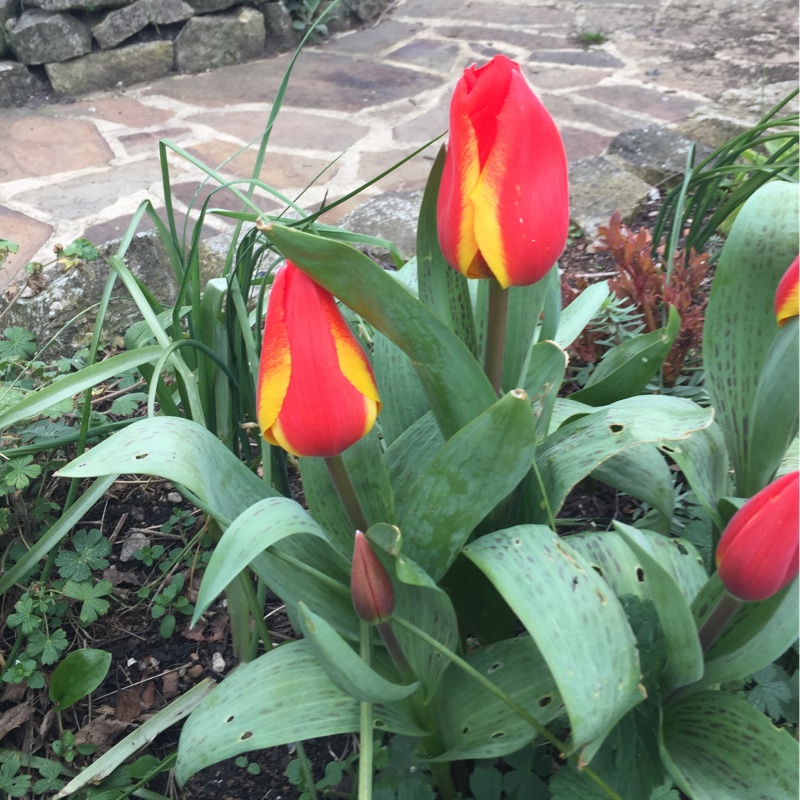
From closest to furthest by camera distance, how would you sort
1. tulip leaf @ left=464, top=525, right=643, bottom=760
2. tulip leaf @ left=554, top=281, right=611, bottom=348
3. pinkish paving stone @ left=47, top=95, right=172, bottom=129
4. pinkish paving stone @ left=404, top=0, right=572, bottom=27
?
tulip leaf @ left=464, top=525, right=643, bottom=760 < tulip leaf @ left=554, top=281, right=611, bottom=348 < pinkish paving stone @ left=47, top=95, right=172, bottom=129 < pinkish paving stone @ left=404, top=0, right=572, bottom=27

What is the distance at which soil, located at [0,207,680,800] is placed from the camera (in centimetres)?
115

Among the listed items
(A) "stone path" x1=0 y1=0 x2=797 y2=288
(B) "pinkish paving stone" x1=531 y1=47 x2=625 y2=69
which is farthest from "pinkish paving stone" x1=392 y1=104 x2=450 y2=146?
(B) "pinkish paving stone" x1=531 y1=47 x2=625 y2=69

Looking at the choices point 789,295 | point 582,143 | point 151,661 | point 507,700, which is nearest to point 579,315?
point 789,295

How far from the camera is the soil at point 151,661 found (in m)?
1.15

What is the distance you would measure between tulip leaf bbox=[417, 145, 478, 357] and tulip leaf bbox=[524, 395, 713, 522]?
0.18 metres

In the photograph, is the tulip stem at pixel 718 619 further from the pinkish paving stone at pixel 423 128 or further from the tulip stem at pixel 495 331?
the pinkish paving stone at pixel 423 128

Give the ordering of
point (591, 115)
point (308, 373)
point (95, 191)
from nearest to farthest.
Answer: point (308, 373) < point (95, 191) < point (591, 115)

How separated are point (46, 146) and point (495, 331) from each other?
312 centimetres

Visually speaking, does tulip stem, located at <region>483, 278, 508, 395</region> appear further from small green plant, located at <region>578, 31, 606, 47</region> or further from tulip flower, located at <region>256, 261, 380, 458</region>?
small green plant, located at <region>578, 31, 606, 47</region>

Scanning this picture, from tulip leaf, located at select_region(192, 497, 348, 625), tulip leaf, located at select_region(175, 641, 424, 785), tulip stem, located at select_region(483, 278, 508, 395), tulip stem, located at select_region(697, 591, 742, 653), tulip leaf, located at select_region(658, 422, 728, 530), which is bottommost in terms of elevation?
tulip leaf, located at select_region(175, 641, 424, 785)

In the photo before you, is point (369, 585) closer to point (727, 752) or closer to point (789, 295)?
point (727, 752)

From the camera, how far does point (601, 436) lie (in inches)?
32.2

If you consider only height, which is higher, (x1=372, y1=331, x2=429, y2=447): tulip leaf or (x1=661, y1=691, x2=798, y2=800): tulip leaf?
(x1=372, y1=331, x2=429, y2=447): tulip leaf

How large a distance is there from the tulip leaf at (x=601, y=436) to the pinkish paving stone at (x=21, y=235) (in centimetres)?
203
